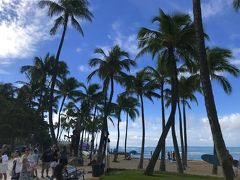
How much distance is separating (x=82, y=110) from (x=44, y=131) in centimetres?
658

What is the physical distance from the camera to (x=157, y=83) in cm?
3716

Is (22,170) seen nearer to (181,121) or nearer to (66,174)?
(66,174)

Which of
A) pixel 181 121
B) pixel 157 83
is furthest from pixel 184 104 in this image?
pixel 157 83

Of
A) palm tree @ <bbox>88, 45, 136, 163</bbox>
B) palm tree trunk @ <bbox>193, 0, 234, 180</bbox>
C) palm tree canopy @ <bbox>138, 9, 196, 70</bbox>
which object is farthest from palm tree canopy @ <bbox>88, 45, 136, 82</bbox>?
palm tree trunk @ <bbox>193, 0, 234, 180</bbox>

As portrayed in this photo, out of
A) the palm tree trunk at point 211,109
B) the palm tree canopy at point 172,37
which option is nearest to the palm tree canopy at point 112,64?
the palm tree canopy at point 172,37

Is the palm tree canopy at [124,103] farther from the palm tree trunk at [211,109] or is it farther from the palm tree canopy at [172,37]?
the palm tree trunk at [211,109]

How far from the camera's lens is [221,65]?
33.6 m

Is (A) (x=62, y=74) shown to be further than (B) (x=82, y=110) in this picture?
No

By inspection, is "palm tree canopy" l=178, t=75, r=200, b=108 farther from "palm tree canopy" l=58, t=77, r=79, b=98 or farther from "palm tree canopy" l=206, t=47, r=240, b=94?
"palm tree canopy" l=58, t=77, r=79, b=98

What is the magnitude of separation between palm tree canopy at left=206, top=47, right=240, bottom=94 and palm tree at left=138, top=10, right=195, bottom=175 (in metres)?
7.15

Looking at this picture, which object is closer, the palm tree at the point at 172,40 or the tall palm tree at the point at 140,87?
the palm tree at the point at 172,40

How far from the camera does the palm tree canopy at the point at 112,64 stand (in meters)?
39.5

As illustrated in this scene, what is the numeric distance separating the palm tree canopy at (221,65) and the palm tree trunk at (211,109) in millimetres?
17498

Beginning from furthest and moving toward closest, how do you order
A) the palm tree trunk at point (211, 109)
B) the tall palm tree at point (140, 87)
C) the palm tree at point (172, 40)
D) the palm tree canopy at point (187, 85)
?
1. the tall palm tree at point (140, 87)
2. the palm tree canopy at point (187, 85)
3. the palm tree at point (172, 40)
4. the palm tree trunk at point (211, 109)
